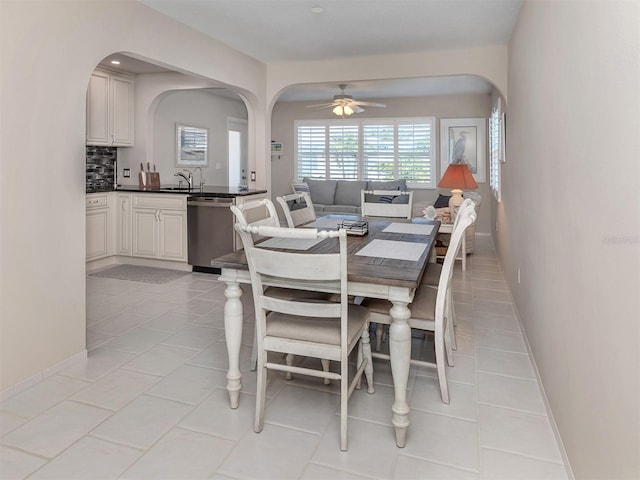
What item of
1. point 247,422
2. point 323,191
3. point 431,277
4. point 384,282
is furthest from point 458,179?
point 323,191

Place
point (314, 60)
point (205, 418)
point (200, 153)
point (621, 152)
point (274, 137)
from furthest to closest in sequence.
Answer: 1. point (274, 137)
2. point (200, 153)
3. point (314, 60)
4. point (205, 418)
5. point (621, 152)

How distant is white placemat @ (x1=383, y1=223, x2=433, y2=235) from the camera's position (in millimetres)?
3116

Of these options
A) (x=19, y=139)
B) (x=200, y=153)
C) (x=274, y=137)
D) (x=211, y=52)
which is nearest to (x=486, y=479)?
(x=19, y=139)

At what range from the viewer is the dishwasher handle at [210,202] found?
16.4 feet

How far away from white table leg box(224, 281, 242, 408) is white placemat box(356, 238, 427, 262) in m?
0.66

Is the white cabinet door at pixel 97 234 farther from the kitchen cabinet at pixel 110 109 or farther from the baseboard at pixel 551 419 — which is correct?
the baseboard at pixel 551 419

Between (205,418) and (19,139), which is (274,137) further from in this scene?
(205,418)

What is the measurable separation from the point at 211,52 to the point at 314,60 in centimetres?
128

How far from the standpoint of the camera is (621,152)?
4.04 feet

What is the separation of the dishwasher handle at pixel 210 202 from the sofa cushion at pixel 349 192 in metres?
3.77

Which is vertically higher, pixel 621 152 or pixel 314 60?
pixel 314 60

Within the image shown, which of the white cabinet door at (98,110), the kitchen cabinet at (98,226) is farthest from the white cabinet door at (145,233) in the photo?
the white cabinet door at (98,110)

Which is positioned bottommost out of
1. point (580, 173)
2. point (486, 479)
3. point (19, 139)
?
point (486, 479)

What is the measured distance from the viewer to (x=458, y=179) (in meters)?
5.04
